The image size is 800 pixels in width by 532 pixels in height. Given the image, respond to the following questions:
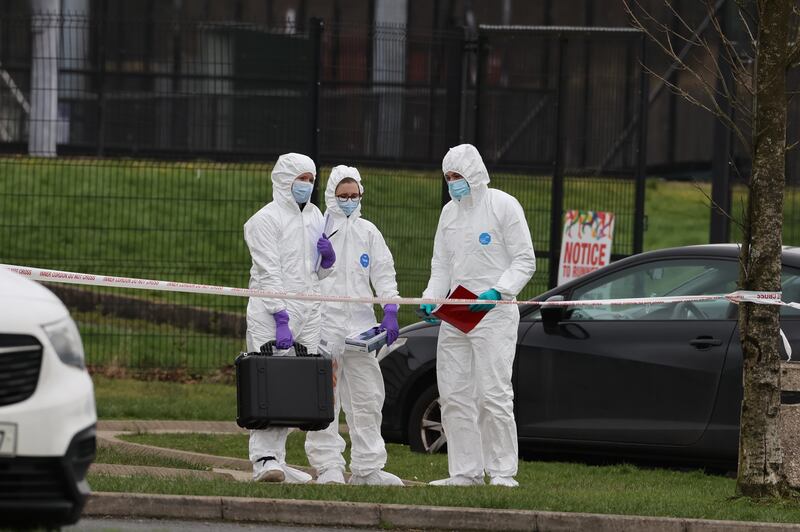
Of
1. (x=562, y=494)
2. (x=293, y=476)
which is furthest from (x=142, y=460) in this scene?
(x=562, y=494)

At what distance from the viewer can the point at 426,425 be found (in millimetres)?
11297

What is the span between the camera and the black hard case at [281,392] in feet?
30.2

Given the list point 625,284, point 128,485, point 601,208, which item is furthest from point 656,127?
point 128,485

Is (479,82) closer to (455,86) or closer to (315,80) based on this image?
(455,86)

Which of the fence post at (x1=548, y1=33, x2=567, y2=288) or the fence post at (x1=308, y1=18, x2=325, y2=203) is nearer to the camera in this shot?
the fence post at (x1=308, y1=18, x2=325, y2=203)

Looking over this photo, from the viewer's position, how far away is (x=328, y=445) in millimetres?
9945

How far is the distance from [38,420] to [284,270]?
4047 mm

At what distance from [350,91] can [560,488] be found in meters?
7.05

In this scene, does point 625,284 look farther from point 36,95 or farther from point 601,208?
point 36,95

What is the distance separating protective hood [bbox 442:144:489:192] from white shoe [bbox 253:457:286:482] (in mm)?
1995

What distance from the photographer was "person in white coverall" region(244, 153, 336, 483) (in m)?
9.59

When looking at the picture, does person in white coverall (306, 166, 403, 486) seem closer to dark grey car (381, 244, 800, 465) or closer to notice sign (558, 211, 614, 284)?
dark grey car (381, 244, 800, 465)

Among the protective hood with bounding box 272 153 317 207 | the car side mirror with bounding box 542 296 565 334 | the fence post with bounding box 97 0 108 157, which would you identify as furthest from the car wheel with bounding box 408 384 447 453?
the fence post with bounding box 97 0 108 157

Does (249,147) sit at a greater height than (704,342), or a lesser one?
greater
